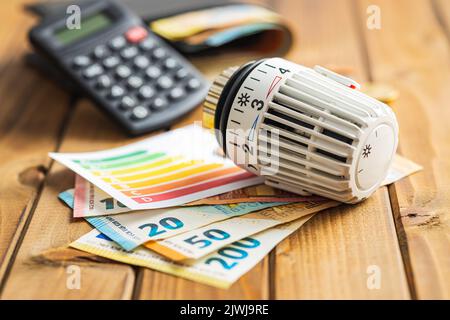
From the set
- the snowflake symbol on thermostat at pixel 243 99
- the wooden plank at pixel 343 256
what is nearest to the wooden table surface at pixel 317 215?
the wooden plank at pixel 343 256

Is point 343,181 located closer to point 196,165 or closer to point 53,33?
point 196,165

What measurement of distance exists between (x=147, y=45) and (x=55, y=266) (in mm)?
384

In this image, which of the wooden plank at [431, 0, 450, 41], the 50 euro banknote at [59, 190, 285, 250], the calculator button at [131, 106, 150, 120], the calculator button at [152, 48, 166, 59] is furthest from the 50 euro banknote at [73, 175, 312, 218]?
the wooden plank at [431, 0, 450, 41]

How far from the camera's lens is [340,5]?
3.90 feet

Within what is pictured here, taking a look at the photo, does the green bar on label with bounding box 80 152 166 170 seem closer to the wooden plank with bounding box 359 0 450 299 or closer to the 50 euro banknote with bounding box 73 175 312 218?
the 50 euro banknote with bounding box 73 175 312 218

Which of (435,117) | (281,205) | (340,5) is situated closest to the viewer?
(281,205)

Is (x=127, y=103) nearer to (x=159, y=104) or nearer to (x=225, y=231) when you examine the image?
(x=159, y=104)

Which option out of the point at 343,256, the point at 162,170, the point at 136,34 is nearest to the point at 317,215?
the point at 343,256

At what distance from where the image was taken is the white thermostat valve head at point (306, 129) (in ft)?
2.05

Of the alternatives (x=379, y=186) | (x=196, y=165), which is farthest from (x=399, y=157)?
(x=196, y=165)

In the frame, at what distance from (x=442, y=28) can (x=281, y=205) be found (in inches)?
21.5

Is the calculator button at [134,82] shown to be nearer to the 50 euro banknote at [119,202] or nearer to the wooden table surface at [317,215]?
the wooden table surface at [317,215]

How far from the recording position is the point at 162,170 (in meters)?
0.75
